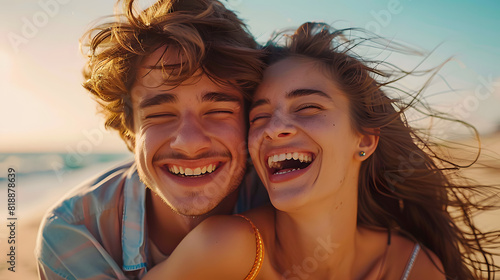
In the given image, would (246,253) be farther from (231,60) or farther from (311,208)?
(231,60)

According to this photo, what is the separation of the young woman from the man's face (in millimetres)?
197

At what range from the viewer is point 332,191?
257cm

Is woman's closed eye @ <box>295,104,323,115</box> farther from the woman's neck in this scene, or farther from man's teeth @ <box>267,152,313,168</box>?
the woman's neck

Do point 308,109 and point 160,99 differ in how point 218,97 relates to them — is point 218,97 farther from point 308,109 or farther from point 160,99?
point 308,109

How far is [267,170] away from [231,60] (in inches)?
31.7

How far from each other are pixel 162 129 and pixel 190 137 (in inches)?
10.5

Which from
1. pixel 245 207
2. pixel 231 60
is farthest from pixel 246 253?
pixel 231 60

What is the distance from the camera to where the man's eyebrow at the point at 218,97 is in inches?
108

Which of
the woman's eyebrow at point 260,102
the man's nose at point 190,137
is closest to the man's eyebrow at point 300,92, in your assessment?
the woman's eyebrow at point 260,102

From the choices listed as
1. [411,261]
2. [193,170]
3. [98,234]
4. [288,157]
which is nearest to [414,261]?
[411,261]

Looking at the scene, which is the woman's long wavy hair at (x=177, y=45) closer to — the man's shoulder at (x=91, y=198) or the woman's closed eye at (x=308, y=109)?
the woman's closed eye at (x=308, y=109)

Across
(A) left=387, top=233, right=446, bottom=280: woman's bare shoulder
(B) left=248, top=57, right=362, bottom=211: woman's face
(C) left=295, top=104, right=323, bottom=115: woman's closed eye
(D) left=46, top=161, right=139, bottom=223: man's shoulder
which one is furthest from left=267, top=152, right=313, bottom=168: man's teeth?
(D) left=46, top=161, right=139, bottom=223: man's shoulder

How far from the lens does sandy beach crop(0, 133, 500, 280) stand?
5.39m

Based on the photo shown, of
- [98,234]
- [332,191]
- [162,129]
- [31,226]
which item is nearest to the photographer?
[332,191]
